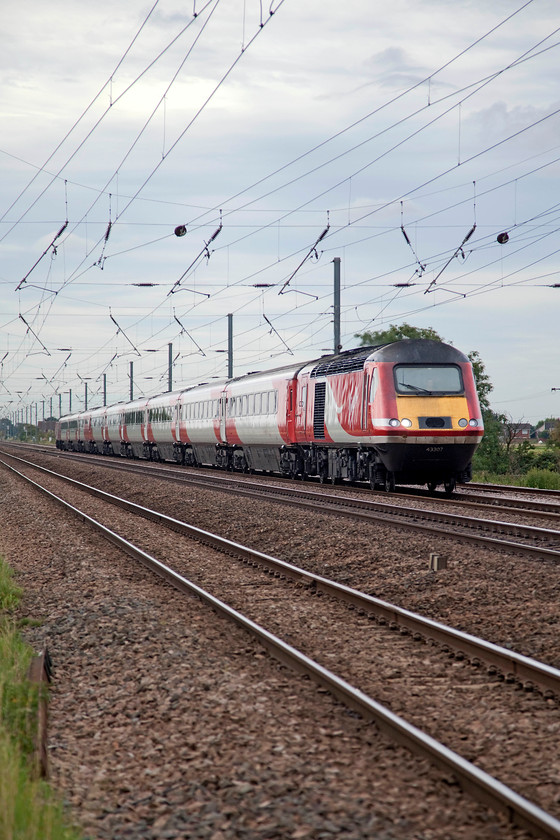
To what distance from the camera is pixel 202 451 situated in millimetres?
41406

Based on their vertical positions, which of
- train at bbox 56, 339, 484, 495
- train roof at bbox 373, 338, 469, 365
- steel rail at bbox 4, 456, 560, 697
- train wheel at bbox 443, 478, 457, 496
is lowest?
steel rail at bbox 4, 456, 560, 697

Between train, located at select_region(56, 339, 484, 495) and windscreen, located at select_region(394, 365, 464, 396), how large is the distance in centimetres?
2

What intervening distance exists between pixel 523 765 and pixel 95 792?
7.42 feet

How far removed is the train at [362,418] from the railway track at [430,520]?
3.91 feet

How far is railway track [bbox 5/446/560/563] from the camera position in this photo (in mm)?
12773

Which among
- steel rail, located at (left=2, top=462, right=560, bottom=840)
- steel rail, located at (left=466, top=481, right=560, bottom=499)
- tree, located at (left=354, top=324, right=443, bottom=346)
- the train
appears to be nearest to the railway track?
the train

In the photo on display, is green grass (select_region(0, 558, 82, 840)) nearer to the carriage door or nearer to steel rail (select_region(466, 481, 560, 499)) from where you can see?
steel rail (select_region(466, 481, 560, 499))

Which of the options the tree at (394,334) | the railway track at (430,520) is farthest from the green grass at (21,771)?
the tree at (394,334)

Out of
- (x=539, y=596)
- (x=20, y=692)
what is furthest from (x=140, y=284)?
(x=20, y=692)

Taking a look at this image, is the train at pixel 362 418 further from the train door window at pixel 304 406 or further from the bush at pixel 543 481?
the bush at pixel 543 481

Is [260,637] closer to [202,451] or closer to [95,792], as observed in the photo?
[95,792]

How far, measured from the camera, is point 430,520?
16281 mm

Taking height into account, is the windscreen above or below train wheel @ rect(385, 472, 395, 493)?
above

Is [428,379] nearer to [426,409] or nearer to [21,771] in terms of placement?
[426,409]
